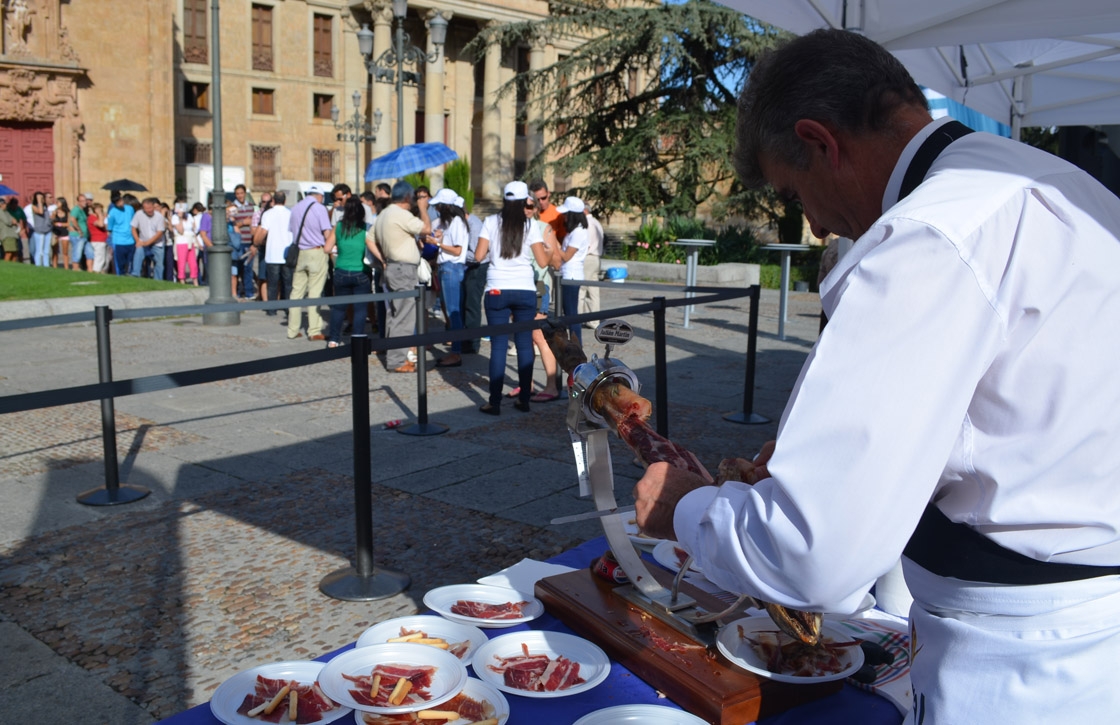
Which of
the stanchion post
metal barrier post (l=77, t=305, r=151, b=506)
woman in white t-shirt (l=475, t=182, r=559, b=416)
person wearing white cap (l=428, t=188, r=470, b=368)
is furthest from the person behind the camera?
person wearing white cap (l=428, t=188, r=470, b=368)

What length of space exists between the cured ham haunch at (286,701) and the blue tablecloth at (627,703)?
0.29ft

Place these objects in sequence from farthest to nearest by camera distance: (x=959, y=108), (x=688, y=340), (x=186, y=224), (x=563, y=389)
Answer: (x=186, y=224) → (x=688, y=340) → (x=563, y=389) → (x=959, y=108)

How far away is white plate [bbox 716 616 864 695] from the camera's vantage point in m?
2.03

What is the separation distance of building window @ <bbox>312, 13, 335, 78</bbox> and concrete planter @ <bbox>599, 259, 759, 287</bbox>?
31.2m

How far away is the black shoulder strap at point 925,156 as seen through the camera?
1375 mm

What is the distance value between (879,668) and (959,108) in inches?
308

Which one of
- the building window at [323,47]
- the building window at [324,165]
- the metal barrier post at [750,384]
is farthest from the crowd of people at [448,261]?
the building window at [323,47]

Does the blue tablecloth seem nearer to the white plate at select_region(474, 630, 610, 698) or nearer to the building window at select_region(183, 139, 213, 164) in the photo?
the white plate at select_region(474, 630, 610, 698)

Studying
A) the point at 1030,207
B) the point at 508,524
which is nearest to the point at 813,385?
the point at 1030,207

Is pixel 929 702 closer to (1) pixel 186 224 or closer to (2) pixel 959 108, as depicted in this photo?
(2) pixel 959 108

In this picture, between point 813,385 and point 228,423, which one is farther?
point 228,423

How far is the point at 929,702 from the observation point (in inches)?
55.7

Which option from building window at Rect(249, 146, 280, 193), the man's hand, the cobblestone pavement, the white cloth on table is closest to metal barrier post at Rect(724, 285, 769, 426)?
the cobblestone pavement

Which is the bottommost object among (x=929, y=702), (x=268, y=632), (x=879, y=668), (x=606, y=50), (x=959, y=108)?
(x=268, y=632)
